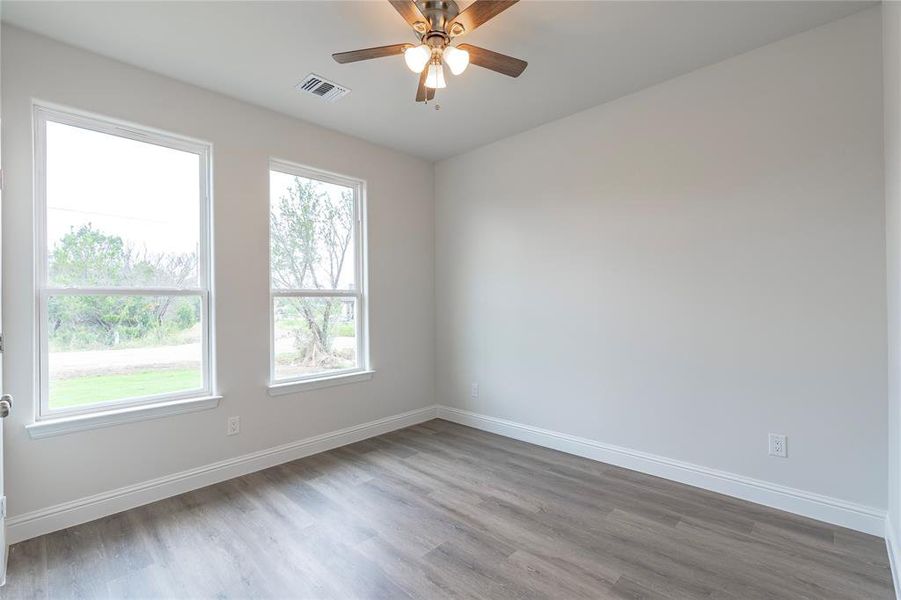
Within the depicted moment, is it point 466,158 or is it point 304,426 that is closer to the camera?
point 304,426

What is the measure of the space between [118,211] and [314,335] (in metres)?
1.59

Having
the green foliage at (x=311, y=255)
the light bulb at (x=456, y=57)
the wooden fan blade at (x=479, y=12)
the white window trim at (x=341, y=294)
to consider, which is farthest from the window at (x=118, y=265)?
the wooden fan blade at (x=479, y=12)

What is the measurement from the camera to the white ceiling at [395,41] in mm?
2152

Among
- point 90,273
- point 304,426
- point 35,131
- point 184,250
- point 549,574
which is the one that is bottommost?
point 549,574

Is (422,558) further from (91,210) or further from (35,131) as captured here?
(35,131)

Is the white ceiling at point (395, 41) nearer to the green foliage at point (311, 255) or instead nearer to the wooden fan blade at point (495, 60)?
the wooden fan blade at point (495, 60)

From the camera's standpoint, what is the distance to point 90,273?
249 centimetres

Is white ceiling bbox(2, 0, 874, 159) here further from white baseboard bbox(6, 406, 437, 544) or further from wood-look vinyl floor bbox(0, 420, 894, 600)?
wood-look vinyl floor bbox(0, 420, 894, 600)

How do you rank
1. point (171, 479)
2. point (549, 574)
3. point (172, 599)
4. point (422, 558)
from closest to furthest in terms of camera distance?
1. point (172, 599)
2. point (549, 574)
3. point (422, 558)
4. point (171, 479)

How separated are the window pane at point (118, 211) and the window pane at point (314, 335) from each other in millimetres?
741

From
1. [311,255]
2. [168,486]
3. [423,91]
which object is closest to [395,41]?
[423,91]

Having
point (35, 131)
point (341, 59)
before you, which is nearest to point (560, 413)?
point (341, 59)

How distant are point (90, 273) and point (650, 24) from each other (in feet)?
11.6

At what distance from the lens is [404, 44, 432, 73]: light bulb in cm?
196
